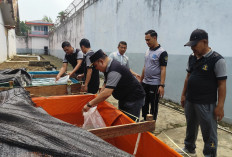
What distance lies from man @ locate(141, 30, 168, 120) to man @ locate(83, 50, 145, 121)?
62 cm

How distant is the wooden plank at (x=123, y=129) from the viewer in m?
1.33

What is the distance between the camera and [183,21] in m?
4.12

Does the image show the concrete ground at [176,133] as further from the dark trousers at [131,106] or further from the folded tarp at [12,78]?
the folded tarp at [12,78]

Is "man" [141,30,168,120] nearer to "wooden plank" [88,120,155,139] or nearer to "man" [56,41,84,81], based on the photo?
"wooden plank" [88,120,155,139]

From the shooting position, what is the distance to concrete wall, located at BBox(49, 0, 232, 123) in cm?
330

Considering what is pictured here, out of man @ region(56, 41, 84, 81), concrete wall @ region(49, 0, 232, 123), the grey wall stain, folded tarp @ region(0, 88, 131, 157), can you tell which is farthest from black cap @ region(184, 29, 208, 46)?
the grey wall stain

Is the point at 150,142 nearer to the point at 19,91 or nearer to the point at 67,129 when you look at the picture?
the point at 67,129

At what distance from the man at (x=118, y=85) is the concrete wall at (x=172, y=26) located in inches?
87.4

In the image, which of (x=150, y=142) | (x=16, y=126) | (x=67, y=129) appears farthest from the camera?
(x=150, y=142)

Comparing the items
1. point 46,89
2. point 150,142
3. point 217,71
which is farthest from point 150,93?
point 46,89

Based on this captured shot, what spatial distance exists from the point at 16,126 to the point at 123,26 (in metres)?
6.57

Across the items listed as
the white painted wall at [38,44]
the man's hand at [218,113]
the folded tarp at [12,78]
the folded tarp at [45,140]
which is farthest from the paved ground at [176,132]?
the white painted wall at [38,44]

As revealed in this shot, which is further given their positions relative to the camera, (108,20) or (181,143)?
(108,20)

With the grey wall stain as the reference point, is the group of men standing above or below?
below
